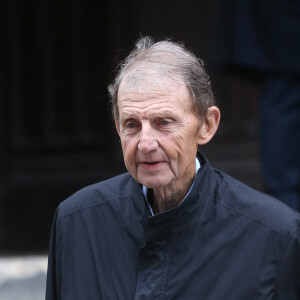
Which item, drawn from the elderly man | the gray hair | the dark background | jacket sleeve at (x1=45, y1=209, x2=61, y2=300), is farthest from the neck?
the dark background

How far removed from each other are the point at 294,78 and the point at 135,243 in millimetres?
2360

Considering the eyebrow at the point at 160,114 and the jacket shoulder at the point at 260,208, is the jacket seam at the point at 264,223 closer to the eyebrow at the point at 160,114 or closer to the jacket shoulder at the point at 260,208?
the jacket shoulder at the point at 260,208

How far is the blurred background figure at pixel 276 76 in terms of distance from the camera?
4.69m

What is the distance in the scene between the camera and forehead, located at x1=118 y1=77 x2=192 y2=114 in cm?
248

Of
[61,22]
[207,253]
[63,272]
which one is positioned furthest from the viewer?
[61,22]

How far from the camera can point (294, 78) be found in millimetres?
4707

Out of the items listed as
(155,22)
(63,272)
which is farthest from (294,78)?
(63,272)

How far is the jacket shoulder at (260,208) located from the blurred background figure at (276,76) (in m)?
2.09

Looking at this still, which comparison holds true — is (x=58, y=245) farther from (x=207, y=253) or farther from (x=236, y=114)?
(x=236, y=114)

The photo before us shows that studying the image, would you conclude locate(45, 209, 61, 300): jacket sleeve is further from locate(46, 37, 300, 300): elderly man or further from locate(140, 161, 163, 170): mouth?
locate(140, 161, 163, 170): mouth

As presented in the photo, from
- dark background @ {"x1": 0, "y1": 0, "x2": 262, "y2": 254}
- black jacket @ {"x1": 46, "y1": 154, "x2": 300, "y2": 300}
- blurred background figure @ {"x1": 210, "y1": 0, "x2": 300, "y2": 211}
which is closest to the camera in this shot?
black jacket @ {"x1": 46, "y1": 154, "x2": 300, "y2": 300}

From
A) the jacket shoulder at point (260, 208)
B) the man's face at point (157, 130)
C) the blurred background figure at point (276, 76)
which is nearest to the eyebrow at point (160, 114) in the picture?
the man's face at point (157, 130)

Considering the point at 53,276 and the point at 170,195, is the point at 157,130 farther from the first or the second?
the point at 53,276

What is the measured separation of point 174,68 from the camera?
2512 millimetres
